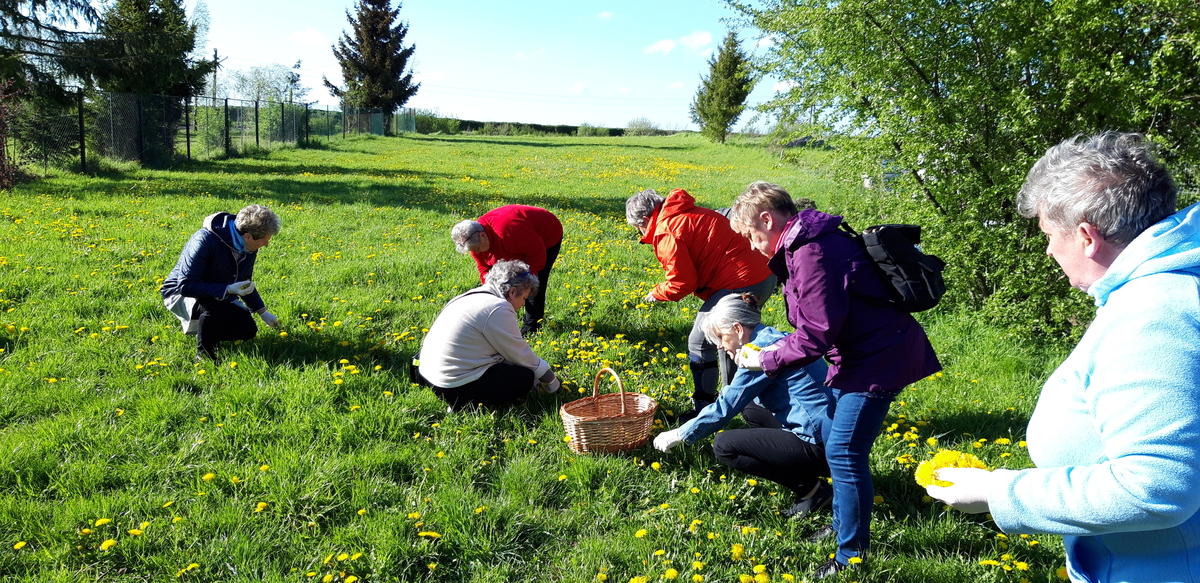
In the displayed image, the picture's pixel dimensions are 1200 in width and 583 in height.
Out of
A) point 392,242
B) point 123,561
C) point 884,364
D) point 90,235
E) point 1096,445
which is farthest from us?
point 392,242

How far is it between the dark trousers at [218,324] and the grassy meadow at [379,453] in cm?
11

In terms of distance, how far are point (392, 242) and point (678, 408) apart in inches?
249

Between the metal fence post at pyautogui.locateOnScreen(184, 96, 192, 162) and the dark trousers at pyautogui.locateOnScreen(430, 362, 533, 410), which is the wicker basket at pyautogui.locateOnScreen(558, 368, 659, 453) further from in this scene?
Result: the metal fence post at pyautogui.locateOnScreen(184, 96, 192, 162)

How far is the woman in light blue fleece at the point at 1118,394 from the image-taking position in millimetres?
1239

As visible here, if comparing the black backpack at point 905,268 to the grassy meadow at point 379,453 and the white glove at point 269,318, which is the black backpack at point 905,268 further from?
the white glove at point 269,318

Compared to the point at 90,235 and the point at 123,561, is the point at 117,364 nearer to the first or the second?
the point at 123,561

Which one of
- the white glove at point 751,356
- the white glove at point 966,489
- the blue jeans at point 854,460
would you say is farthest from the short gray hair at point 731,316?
the white glove at point 966,489

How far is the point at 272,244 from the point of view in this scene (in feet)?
30.5

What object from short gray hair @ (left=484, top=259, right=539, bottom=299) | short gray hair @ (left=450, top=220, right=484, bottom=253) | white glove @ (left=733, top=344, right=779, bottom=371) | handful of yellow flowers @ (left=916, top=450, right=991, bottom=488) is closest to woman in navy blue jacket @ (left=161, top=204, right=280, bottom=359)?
short gray hair @ (left=450, top=220, right=484, bottom=253)

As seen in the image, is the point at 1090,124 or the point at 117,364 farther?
the point at 1090,124

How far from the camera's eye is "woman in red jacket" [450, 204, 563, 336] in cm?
566

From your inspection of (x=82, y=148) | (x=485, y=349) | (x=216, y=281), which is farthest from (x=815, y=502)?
(x=82, y=148)

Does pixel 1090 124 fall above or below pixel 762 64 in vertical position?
below

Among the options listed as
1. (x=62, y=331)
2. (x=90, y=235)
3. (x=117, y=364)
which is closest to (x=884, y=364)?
(x=117, y=364)
